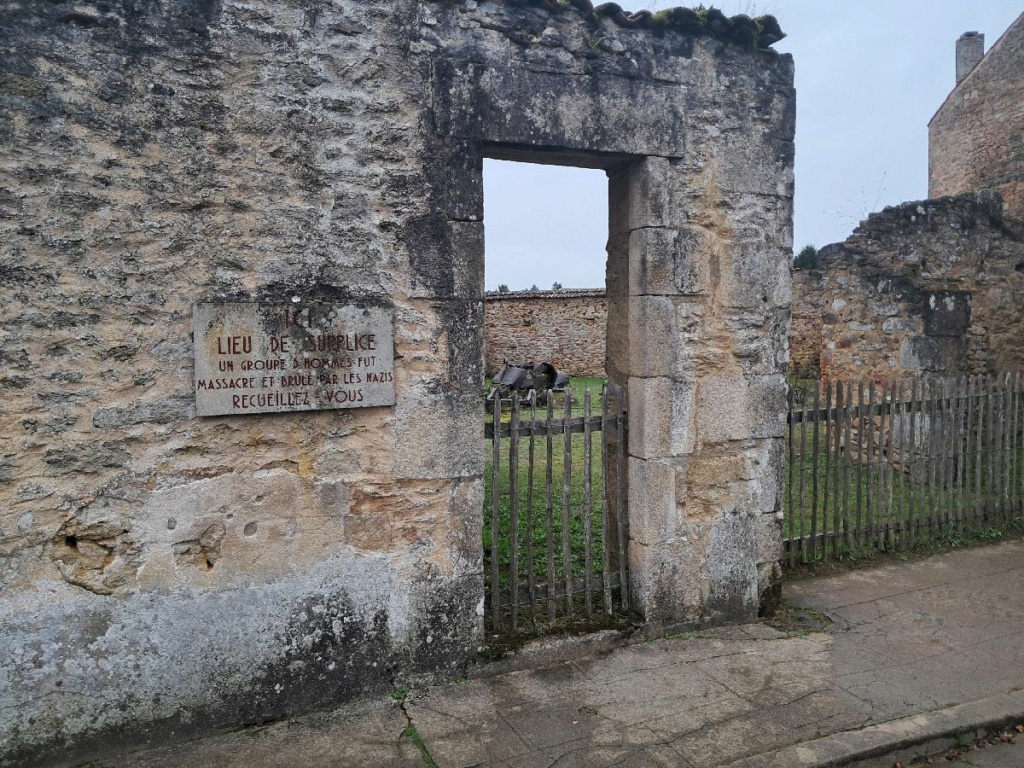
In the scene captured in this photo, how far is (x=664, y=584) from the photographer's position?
15.1ft

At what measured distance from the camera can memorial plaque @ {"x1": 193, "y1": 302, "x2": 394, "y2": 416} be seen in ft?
11.6

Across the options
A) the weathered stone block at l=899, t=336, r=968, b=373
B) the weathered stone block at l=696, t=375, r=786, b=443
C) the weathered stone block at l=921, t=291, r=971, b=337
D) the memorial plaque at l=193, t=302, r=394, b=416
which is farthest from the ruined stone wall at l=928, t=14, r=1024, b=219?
the memorial plaque at l=193, t=302, r=394, b=416

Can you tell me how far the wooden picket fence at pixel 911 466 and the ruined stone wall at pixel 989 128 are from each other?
630 centimetres

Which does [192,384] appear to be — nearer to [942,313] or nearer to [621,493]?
[621,493]

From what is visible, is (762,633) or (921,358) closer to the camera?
(762,633)

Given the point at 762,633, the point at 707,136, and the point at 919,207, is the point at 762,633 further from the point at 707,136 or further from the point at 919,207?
the point at 919,207

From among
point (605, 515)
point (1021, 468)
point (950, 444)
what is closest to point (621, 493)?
point (605, 515)

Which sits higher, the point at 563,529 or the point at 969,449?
the point at 969,449

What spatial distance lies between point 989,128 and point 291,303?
1482 cm

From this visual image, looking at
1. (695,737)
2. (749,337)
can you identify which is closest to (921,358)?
(749,337)

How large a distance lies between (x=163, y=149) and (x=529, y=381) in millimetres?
10764

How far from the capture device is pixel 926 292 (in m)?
8.55

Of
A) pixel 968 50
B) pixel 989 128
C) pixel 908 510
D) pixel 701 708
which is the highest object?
pixel 968 50

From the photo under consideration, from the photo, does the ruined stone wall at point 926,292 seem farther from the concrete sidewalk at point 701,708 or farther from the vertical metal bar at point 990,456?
the concrete sidewalk at point 701,708
